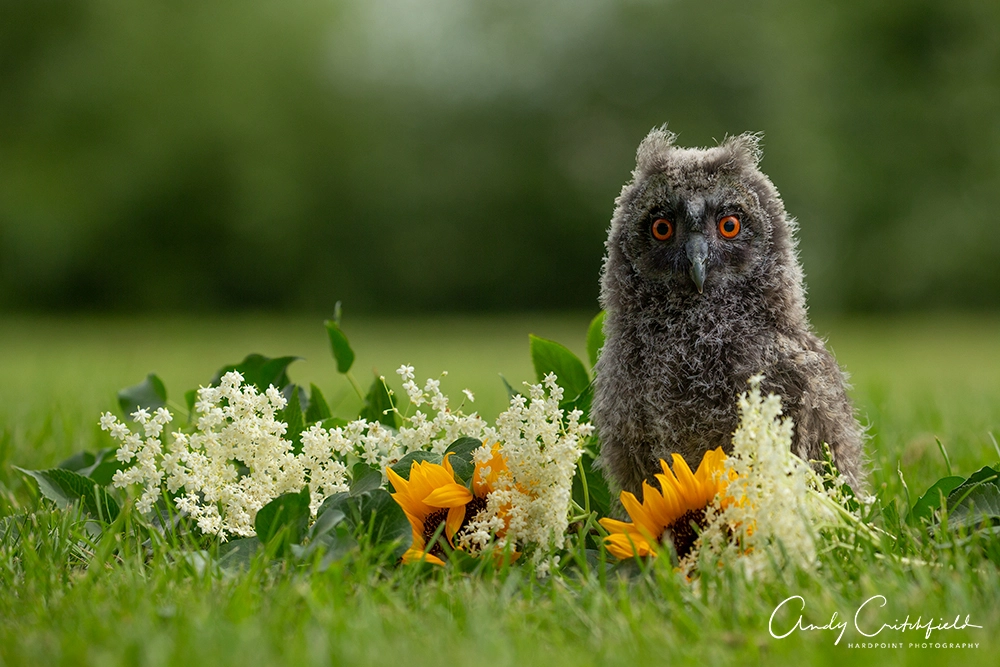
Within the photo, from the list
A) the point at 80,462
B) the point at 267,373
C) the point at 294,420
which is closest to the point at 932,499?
the point at 294,420

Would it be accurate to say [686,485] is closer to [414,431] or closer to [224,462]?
[414,431]

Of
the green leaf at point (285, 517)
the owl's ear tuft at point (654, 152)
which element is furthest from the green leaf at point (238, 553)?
the owl's ear tuft at point (654, 152)

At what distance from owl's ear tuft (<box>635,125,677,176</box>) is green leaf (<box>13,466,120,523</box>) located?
1563mm

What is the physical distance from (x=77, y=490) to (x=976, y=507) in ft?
7.01

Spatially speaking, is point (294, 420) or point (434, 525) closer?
point (434, 525)

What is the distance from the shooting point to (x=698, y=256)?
78.8 inches

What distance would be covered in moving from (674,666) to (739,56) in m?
15.7

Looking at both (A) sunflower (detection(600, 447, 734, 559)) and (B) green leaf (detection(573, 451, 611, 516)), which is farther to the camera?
(B) green leaf (detection(573, 451, 611, 516))

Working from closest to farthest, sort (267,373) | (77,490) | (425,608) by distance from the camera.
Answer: (425,608) → (77,490) → (267,373)

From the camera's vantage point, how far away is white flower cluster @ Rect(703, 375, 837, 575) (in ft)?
5.55

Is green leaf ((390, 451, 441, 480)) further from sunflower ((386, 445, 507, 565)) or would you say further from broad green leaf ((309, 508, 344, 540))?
broad green leaf ((309, 508, 344, 540))

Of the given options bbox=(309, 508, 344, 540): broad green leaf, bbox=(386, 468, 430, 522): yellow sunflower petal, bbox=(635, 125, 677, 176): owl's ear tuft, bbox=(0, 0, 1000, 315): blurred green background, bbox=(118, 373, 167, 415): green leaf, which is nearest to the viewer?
bbox=(309, 508, 344, 540): broad green leaf

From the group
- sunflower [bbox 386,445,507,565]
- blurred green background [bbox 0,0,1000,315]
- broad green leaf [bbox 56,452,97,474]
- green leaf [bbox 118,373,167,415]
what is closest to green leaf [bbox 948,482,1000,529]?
sunflower [bbox 386,445,507,565]

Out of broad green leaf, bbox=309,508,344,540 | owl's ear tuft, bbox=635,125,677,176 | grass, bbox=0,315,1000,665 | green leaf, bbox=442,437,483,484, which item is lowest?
grass, bbox=0,315,1000,665
